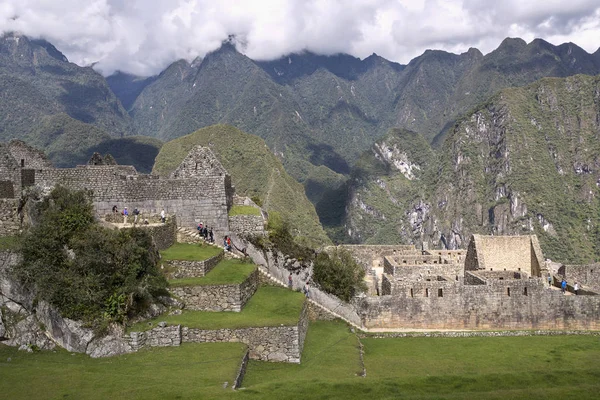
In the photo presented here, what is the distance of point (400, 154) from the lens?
19975cm

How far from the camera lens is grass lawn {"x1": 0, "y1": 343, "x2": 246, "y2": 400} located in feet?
30.6

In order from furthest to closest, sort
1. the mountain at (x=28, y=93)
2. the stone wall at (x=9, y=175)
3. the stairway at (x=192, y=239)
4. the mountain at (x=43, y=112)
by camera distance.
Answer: the mountain at (x=28, y=93) < the mountain at (x=43, y=112) < the stairway at (x=192, y=239) < the stone wall at (x=9, y=175)

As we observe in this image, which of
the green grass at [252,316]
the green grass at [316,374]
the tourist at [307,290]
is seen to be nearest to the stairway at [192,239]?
the green grass at [252,316]

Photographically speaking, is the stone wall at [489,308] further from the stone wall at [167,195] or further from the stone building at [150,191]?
the stone building at [150,191]

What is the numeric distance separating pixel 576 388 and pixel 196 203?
13.9m

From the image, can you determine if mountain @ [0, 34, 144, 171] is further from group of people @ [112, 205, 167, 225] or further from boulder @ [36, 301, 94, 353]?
boulder @ [36, 301, 94, 353]

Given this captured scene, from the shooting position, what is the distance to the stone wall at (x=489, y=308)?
19.1m

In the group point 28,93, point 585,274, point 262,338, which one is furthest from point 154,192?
point 28,93

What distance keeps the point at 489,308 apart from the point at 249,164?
112 meters

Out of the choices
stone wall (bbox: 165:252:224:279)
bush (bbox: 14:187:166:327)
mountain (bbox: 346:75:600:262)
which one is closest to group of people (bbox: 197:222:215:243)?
stone wall (bbox: 165:252:224:279)

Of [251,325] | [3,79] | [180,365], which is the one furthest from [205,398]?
[3,79]

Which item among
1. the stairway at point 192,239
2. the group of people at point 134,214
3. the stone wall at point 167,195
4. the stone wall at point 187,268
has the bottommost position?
the stone wall at point 187,268

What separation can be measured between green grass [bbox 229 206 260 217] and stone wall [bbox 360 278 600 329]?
5567mm

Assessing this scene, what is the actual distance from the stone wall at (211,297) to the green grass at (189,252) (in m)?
1.53
